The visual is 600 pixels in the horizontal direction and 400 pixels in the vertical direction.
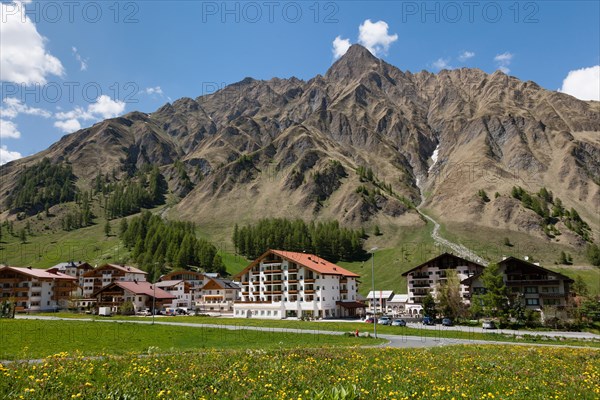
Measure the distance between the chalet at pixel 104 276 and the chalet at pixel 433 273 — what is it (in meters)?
98.5

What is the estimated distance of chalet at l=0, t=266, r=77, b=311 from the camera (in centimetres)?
12269

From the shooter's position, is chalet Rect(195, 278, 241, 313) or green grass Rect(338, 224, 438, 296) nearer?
chalet Rect(195, 278, 241, 313)

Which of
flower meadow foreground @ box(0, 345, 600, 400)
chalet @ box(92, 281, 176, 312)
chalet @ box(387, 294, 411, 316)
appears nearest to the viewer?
flower meadow foreground @ box(0, 345, 600, 400)

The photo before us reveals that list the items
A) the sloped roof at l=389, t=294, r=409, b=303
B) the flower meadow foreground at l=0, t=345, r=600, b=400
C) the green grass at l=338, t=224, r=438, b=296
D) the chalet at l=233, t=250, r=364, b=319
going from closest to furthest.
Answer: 1. the flower meadow foreground at l=0, t=345, r=600, b=400
2. the chalet at l=233, t=250, r=364, b=319
3. the sloped roof at l=389, t=294, r=409, b=303
4. the green grass at l=338, t=224, r=438, b=296

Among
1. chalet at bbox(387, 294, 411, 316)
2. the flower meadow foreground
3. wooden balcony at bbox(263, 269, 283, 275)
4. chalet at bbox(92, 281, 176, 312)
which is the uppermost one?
wooden balcony at bbox(263, 269, 283, 275)

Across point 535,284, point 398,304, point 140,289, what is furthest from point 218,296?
point 535,284

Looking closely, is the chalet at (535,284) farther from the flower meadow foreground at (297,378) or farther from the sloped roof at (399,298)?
the flower meadow foreground at (297,378)

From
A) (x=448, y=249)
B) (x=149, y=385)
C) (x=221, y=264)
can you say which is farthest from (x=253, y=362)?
(x=448, y=249)

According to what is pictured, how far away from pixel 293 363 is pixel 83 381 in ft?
33.8

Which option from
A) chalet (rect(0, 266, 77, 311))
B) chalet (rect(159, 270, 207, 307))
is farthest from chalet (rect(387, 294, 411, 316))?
chalet (rect(0, 266, 77, 311))

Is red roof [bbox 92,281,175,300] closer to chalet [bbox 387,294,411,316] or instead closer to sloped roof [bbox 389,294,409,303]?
chalet [bbox 387,294,411,316]

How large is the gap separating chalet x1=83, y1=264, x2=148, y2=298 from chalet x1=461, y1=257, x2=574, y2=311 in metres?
123

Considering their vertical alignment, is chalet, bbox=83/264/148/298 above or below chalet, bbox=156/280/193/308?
above

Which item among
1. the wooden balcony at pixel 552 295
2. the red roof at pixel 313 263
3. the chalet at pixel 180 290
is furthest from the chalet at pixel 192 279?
the wooden balcony at pixel 552 295
